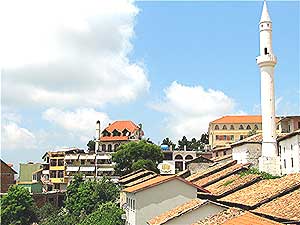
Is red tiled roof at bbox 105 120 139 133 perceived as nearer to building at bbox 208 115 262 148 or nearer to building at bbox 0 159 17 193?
building at bbox 208 115 262 148

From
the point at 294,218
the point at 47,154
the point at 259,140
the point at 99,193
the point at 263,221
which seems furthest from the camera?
the point at 47,154

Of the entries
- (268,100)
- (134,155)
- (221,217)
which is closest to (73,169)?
(134,155)

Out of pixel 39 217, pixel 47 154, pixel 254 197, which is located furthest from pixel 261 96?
pixel 47 154

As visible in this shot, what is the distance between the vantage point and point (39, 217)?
5553cm

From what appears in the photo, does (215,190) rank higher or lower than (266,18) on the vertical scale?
lower

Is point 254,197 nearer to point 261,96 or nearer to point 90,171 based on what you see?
point 261,96

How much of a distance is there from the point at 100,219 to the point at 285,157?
51.6ft

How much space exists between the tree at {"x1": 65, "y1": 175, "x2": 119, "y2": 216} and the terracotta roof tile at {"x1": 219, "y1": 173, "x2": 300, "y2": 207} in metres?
24.3

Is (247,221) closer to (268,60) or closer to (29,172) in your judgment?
(268,60)

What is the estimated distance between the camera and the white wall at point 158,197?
89.6ft

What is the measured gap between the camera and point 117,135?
9162cm

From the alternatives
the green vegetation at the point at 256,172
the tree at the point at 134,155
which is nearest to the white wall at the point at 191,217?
the green vegetation at the point at 256,172

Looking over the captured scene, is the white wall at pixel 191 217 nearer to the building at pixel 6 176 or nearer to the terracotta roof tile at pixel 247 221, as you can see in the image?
the terracotta roof tile at pixel 247 221

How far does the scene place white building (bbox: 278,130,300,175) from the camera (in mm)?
34219
